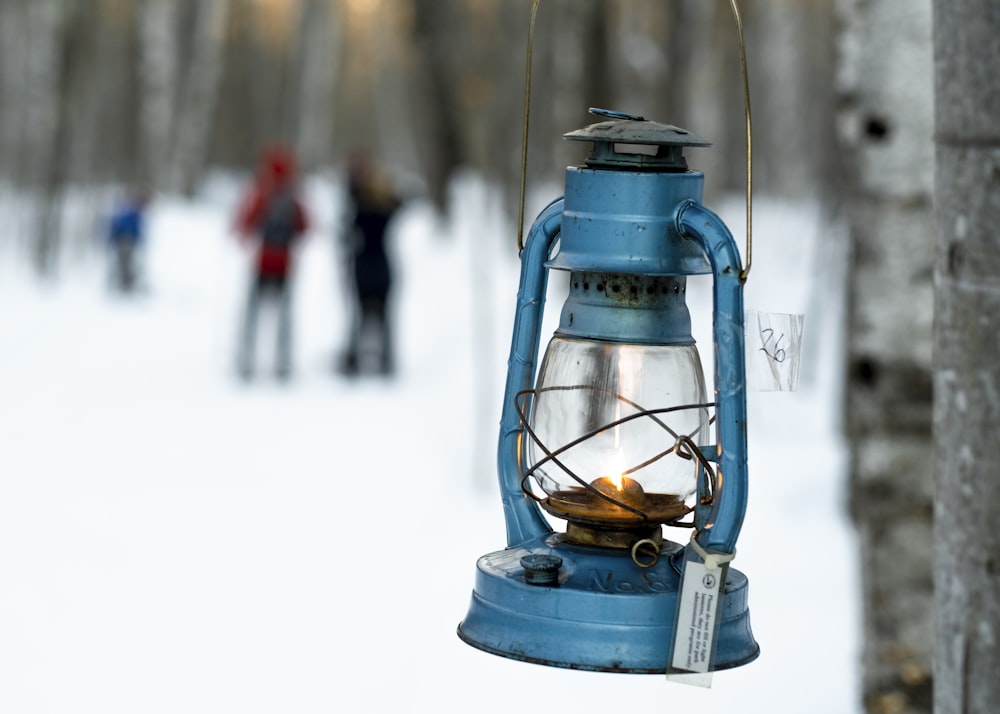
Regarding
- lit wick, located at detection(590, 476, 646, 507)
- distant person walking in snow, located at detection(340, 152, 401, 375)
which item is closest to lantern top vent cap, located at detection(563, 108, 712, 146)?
lit wick, located at detection(590, 476, 646, 507)

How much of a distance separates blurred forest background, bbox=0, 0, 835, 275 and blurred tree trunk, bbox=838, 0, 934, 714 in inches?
15.3

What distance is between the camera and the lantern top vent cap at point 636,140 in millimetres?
1766

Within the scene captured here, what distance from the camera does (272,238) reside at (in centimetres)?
1223

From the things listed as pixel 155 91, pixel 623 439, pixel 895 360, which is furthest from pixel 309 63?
pixel 623 439

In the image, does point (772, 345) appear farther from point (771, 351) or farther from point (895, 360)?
point (895, 360)

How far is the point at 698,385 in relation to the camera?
1920 millimetres

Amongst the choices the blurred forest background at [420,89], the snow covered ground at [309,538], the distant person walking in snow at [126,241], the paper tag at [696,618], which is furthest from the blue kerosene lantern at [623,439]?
the distant person walking in snow at [126,241]

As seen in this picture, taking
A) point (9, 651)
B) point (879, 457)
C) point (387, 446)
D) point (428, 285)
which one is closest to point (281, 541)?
point (9, 651)

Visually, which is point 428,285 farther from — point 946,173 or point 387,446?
point 946,173

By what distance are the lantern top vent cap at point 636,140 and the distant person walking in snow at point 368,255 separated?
10.9 m

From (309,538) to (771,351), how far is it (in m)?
5.66

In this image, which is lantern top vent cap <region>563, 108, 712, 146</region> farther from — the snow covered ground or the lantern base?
the snow covered ground

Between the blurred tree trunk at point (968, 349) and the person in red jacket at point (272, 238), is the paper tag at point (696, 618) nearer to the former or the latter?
the blurred tree trunk at point (968, 349)

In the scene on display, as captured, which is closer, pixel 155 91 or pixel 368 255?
pixel 368 255
